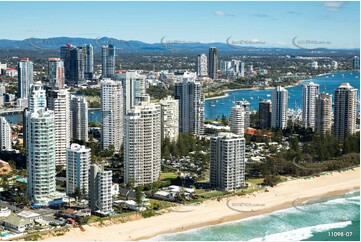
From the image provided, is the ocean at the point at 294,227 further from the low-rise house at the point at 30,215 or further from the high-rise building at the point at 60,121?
the high-rise building at the point at 60,121

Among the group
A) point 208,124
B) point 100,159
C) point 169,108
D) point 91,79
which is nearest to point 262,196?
point 100,159

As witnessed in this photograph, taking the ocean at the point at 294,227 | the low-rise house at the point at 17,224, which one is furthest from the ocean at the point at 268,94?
the low-rise house at the point at 17,224

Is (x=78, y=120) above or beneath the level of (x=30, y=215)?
above

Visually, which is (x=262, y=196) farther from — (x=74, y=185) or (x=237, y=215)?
(x=74, y=185)

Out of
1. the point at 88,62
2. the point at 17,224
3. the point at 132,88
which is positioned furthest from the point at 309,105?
the point at 88,62

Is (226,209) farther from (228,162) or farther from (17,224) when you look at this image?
(17,224)

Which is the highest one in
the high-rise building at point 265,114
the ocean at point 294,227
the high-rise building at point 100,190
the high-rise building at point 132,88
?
the high-rise building at point 132,88

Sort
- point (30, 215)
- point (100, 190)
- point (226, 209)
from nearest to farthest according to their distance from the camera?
point (30, 215), point (100, 190), point (226, 209)
